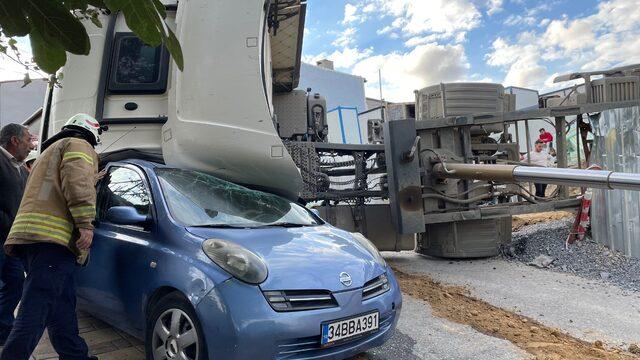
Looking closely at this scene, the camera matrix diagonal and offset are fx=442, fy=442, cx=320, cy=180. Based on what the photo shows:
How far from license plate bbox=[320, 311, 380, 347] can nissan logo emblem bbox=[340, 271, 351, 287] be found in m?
0.20

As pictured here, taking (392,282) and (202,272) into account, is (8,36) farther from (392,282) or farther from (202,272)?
(392,282)

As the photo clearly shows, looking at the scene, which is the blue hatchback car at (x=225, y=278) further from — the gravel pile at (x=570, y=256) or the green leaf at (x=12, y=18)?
the gravel pile at (x=570, y=256)

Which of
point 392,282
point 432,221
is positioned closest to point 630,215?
point 432,221

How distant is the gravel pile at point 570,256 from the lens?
5711 mm

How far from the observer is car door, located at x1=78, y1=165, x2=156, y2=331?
9.81 feet

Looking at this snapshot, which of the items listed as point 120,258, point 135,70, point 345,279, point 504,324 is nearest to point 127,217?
point 120,258

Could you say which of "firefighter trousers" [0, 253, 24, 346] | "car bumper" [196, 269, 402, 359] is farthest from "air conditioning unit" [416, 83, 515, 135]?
"firefighter trousers" [0, 253, 24, 346]

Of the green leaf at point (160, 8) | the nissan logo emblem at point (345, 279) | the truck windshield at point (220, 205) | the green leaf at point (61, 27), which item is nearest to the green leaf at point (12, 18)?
the green leaf at point (61, 27)

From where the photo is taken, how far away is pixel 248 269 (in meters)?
2.54

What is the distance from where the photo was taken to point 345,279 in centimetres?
275

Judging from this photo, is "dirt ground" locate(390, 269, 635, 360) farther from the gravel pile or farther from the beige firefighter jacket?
the beige firefighter jacket

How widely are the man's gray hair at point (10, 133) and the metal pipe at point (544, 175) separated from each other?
4886 millimetres

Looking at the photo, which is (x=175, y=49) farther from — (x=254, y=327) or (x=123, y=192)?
(x=123, y=192)

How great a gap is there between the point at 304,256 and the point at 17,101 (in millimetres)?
28711
